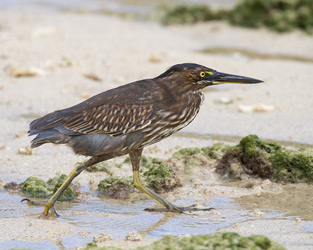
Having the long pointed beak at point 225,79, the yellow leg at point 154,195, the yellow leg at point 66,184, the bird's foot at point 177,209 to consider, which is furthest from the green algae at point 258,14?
the yellow leg at point 66,184

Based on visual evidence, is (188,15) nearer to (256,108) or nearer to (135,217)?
(256,108)

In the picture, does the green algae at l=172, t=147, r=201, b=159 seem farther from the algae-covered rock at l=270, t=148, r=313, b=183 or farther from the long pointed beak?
the long pointed beak

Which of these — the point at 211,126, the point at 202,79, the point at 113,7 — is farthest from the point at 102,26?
the point at 202,79

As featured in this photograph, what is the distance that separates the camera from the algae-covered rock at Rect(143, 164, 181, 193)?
6.63m

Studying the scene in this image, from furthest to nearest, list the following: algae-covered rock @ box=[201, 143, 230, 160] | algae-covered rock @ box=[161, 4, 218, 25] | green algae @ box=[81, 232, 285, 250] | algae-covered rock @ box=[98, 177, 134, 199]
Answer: algae-covered rock @ box=[161, 4, 218, 25]
algae-covered rock @ box=[201, 143, 230, 160]
algae-covered rock @ box=[98, 177, 134, 199]
green algae @ box=[81, 232, 285, 250]

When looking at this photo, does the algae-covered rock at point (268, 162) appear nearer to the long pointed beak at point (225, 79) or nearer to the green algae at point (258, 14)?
the long pointed beak at point (225, 79)

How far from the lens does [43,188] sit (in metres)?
6.48

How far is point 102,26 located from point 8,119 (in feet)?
23.7

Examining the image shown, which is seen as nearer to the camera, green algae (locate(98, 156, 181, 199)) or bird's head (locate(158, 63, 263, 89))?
bird's head (locate(158, 63, 263, 89))

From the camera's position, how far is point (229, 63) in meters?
11.7

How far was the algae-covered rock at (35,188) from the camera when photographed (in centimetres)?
643

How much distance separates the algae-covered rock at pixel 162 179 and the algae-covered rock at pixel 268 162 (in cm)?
63

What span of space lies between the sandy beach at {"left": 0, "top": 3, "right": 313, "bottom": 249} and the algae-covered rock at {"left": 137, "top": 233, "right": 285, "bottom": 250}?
0.62 meters

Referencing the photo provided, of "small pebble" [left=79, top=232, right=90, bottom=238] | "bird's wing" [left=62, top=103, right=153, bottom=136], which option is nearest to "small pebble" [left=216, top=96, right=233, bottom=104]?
"bird's wing" [left=62, top=103, right=153, bottom=136]
